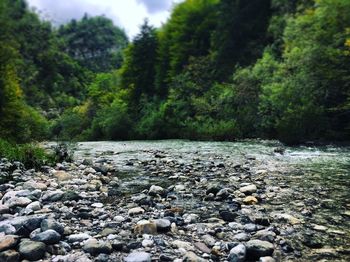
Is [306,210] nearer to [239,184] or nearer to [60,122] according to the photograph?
[239,184]

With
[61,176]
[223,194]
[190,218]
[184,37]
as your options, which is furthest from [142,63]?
[190,218]

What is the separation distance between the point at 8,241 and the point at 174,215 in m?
2.59

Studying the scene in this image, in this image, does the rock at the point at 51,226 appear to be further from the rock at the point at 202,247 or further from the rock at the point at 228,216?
the rock at the point at 228,216

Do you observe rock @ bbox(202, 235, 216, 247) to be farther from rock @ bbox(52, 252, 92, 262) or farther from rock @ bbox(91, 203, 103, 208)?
rock @ bbox(91, 203, 103, 208)

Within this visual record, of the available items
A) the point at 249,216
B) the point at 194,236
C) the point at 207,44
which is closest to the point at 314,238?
the point at 249,216

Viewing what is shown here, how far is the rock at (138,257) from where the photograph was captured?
4.22m

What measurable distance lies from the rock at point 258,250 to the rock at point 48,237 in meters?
2.42

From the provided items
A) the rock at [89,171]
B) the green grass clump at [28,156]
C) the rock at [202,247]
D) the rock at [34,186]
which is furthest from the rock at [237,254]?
the green grass clump at [28,156]

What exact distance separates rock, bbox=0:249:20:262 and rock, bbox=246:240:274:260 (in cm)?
273

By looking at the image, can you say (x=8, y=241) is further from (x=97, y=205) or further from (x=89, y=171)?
(x=89, y=171)

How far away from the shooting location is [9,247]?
4387 millimetres

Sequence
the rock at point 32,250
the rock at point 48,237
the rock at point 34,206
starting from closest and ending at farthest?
the rock at point 32,250
the rock at point 48,237
the rock at point 34,206

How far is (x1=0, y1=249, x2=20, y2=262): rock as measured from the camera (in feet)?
13.6

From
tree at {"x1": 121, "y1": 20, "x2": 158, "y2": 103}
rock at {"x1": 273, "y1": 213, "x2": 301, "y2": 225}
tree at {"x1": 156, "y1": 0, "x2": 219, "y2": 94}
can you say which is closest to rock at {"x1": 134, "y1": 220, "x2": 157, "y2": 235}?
rock at {"x1": 273, "y1": 213, "x2": 301, "y2": 225}
